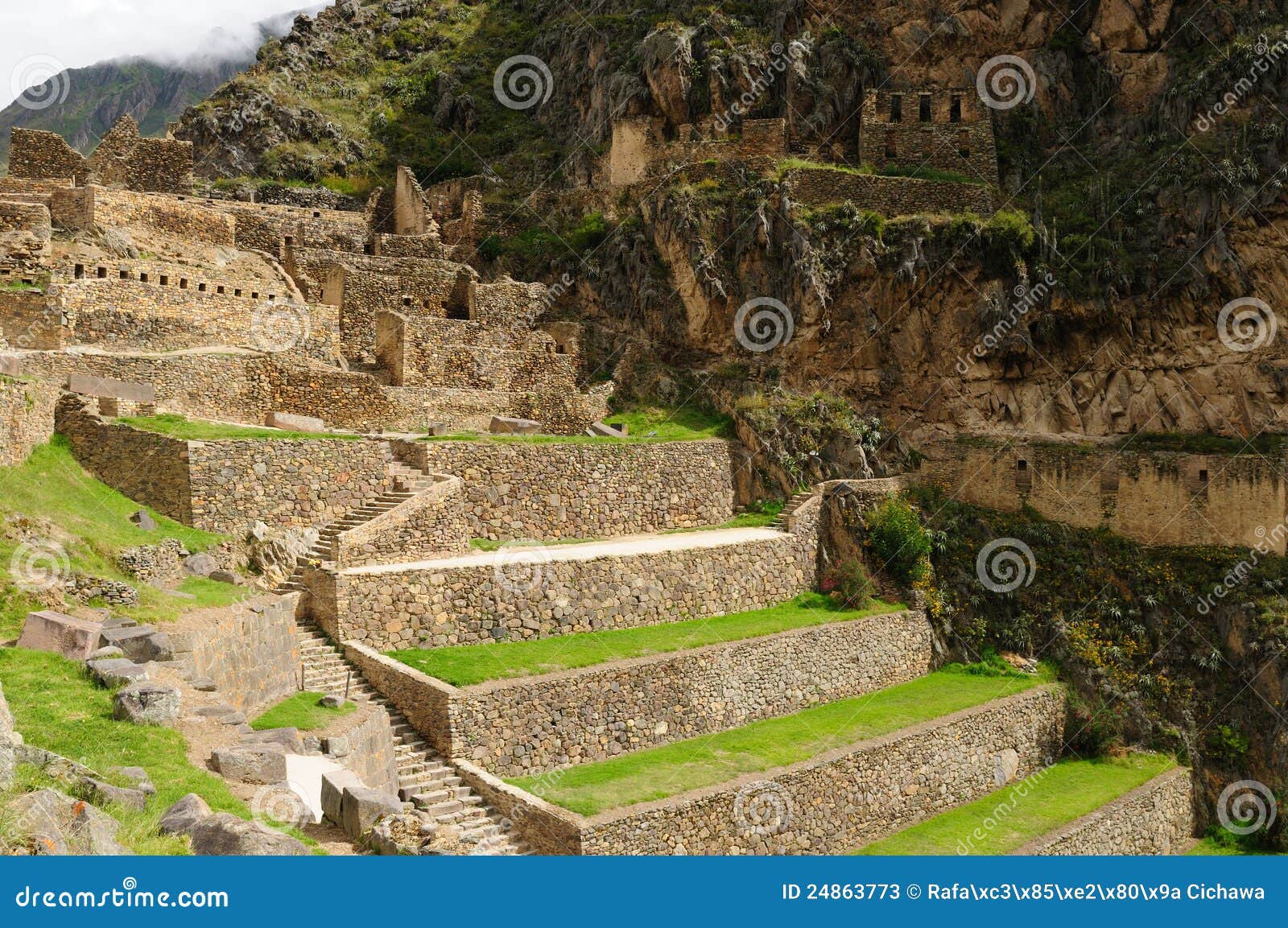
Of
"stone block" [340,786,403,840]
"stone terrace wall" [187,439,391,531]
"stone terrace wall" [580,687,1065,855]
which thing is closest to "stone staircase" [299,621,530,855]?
"stone terrace wall" [580,687,1065,855]

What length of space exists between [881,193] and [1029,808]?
1694 cm

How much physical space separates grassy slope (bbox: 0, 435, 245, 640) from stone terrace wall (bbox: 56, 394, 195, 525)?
19 cm

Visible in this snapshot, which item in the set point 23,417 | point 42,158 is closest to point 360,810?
point 23,417

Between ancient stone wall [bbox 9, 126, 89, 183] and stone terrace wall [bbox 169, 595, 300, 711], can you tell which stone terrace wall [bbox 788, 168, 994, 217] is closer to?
ancient stone wall [bbox 9, 126, 89, 183]

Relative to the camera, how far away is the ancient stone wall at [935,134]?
32.0 m

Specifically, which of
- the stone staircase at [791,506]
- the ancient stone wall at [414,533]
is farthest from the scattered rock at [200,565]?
the stone staircase at [791,506]

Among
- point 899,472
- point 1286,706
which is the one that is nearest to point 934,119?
point 899,472

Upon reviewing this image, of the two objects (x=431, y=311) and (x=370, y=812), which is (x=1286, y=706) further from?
(x=431, y=311)

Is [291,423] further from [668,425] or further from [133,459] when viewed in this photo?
[668,425]

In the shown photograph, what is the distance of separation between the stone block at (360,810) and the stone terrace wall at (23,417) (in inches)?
331

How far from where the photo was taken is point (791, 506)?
987 inches

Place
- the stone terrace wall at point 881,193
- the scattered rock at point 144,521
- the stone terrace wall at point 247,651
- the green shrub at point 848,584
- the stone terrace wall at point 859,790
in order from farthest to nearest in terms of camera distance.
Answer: the stone terrace wall at point 881,193
the green shrub at point 848,584
the scattered rock at point 144,521
the stone terrace wall at point 859,790
the stone terrace wall at point 247,651

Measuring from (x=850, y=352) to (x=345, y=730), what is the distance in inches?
725

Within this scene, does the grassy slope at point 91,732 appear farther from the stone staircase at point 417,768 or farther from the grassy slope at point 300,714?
the stone staircase at point 417,768
